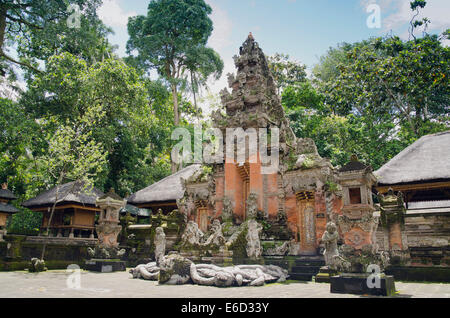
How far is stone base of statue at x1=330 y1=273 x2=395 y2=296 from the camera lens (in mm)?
6035

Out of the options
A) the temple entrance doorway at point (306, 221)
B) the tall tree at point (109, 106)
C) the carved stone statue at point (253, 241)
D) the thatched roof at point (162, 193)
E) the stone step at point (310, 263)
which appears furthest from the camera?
the tall tree at point (109, 106)

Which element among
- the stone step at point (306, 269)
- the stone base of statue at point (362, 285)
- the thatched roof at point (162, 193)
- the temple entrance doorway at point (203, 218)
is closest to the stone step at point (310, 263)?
the stone step at point (306, 269)

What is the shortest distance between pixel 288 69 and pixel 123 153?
61.2 feet

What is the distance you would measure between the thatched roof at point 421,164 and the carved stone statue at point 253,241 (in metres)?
5.93

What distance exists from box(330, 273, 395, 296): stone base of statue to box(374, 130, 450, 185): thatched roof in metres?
7.07

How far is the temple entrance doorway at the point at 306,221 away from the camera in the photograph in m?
11.4

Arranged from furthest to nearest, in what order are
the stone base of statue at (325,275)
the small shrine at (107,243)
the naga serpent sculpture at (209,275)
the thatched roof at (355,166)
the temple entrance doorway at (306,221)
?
the small shrine at (107,243)
the temple entrance doorway at (306,221)
the stone base of statue at (325,275)
the thatched roof at (355,166)
the naga serpent sculpture at (209,275)

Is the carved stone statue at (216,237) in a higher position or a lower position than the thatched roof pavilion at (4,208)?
lower

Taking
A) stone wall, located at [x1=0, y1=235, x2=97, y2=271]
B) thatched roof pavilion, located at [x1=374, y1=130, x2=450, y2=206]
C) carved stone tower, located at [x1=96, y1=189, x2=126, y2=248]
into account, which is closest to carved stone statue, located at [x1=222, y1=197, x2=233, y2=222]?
carved stone tower, located at [x1=96, y1=189, x2=126, y2=248]

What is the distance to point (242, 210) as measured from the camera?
1297 centimetres

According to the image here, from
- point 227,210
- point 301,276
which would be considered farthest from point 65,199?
point 301,276

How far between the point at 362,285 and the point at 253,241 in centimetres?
443

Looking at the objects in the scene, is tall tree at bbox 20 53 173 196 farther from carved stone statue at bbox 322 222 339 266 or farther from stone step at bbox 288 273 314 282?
carved stone statue at bbox 322 222 339 266

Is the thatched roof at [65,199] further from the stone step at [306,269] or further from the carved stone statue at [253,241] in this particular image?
the stone step at [306,269]
